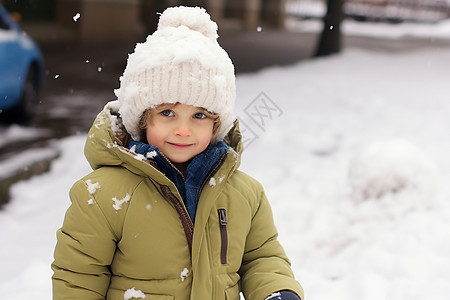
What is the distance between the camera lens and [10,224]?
4.43m

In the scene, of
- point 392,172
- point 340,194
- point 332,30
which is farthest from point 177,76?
point 332,30

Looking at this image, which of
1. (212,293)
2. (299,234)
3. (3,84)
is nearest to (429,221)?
(299,234)

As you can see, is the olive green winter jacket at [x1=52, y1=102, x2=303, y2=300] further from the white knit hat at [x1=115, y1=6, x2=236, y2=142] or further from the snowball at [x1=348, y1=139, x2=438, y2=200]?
the snowball at [x1=348, y1=139, x2=438, y2=200]

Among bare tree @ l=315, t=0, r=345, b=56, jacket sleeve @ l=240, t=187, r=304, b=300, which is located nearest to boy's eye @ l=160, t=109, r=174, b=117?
jacket sleeve @ l=240, t=187, r=304, b=300

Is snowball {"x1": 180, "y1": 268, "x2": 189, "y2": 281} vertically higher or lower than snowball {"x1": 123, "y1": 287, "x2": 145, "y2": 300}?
higher

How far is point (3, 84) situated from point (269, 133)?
3.21 metres

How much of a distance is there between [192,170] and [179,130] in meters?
0.15

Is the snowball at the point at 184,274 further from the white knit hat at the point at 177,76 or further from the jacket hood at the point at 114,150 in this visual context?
the white knit hat at the point at 177,76

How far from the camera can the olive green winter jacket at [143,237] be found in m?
1.94

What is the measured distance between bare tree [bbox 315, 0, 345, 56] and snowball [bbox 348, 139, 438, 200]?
7.94 meters

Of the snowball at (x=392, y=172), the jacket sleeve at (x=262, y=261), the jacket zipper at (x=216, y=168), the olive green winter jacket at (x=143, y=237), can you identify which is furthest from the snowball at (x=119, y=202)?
the snowball at (x=392, y=172)

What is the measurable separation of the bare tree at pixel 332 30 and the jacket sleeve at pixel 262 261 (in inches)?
411

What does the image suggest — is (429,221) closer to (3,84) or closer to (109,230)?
(109,230)

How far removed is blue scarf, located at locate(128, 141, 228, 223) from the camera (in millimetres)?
2014
